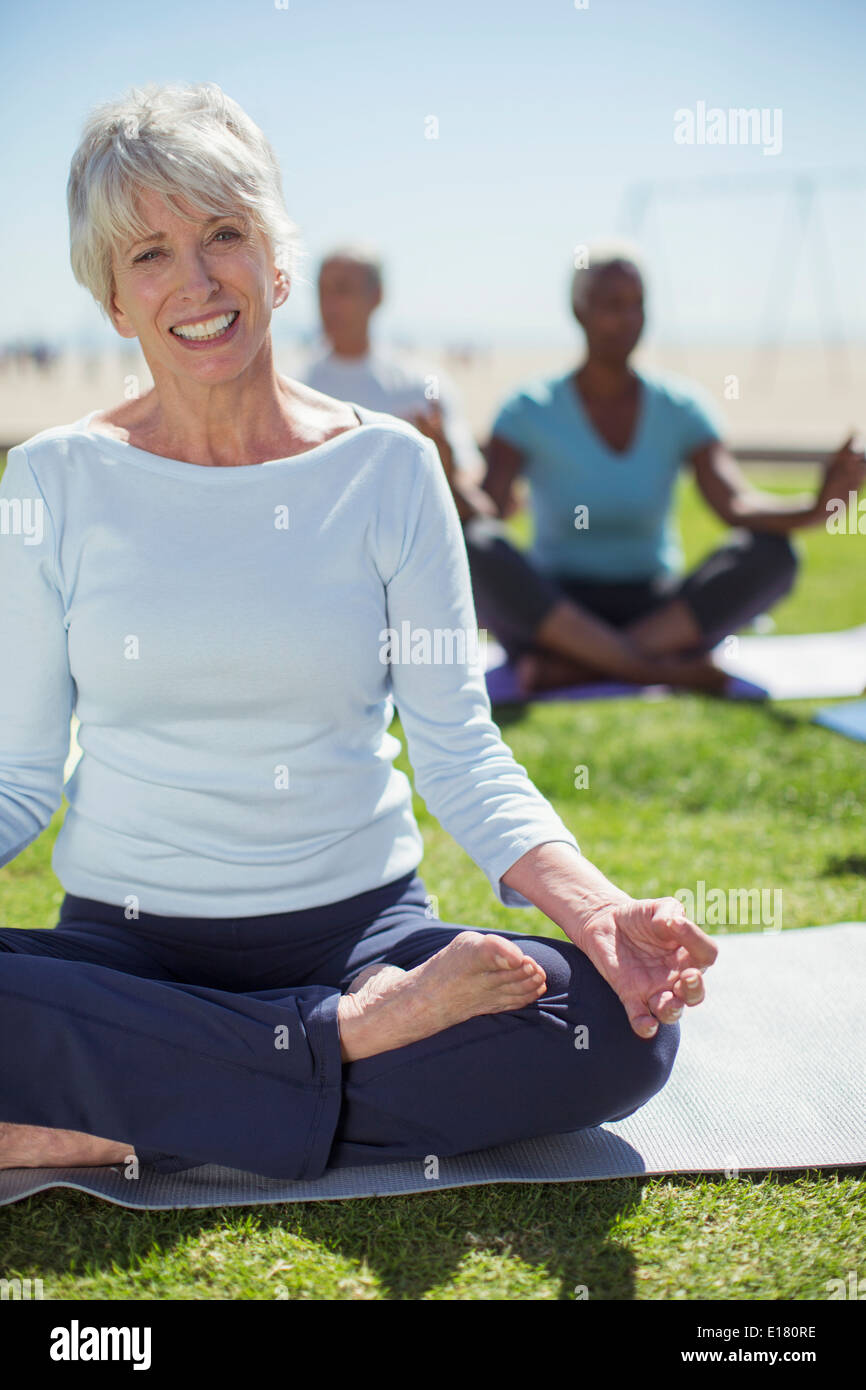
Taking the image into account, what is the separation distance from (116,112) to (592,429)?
9.86 feet

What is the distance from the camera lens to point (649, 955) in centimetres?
163

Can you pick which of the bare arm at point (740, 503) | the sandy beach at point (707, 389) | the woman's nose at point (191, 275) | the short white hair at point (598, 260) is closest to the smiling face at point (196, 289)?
the woman's nose at point (191, 275)

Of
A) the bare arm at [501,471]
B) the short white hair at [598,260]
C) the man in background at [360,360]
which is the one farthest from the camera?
the man in background at [360,360]

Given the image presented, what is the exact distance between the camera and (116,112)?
1751 mm

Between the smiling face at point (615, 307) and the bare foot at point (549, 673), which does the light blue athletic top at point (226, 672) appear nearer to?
the bare foot at point (549, 673)

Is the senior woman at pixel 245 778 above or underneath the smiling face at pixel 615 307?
underneath

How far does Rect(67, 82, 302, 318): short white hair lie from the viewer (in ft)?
5.62

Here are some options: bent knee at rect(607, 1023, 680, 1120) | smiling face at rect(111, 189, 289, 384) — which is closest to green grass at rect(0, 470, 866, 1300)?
bent knee at rect(607, 1023, 680, 1120)

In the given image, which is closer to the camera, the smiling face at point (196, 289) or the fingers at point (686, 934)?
the fingers at point (686, 934)

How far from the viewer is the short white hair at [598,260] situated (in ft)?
14.4

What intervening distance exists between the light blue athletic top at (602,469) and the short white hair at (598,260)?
324 mm

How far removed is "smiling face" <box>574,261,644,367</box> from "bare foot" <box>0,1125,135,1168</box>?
3.45m

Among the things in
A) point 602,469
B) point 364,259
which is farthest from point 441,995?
point 364,259

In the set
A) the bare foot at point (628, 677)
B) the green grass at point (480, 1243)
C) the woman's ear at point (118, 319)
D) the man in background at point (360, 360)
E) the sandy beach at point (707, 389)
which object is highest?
the sandy beach at point (707, 389)
